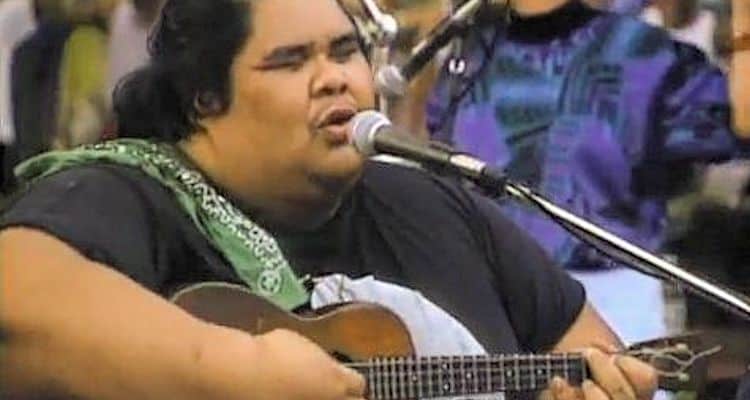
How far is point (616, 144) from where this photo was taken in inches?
54.8

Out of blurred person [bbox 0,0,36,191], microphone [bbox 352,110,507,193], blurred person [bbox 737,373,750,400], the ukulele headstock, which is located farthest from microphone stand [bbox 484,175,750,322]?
blurred person [bbox 0,0,36,191]

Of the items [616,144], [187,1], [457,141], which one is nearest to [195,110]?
[187,1]

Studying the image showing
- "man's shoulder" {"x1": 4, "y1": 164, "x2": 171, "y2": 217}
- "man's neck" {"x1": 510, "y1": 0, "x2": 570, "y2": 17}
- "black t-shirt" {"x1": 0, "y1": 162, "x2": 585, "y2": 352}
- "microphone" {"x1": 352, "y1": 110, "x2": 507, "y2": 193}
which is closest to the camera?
"microphone" {"x1": 352, "y1": 110, "x2": 507, "y2": 193}

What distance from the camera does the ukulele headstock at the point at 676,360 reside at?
4.12 feet

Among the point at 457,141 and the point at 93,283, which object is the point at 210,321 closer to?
the point at 93,283

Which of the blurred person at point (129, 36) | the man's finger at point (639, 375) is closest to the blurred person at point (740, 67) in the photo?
the man's finger at point (639, 375)

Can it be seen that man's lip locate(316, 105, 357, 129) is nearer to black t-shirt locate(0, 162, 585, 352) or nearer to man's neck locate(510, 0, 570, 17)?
black t-shirt locate(0, 162, 585, 352)

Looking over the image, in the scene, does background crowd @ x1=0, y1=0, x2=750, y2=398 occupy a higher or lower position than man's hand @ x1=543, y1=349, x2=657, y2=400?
higher

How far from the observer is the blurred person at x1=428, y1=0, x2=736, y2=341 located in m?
1.36

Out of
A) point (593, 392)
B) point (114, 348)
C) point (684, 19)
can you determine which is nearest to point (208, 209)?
point (114, 348)

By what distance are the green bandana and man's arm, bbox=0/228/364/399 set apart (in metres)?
0.08

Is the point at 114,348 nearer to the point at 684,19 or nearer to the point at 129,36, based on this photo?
the point at 129,36

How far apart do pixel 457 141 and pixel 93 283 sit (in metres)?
0.35

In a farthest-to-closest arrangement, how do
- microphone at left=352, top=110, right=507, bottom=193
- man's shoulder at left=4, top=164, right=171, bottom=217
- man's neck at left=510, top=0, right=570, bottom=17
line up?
1. man's neck at left=510, top=0, right=570, bottom=17
2. man's shoulder at left=4, top=164, right=171, bottom=217
3. microphone at left=352, top=110, right=507, bottom=193
